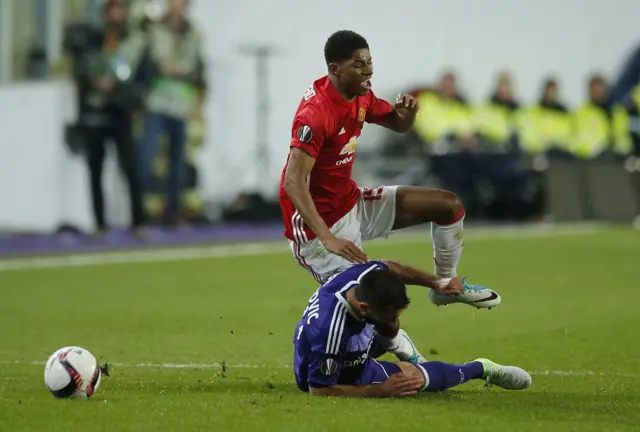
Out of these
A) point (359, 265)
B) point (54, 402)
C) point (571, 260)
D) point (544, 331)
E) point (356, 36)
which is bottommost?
point (571, 260)

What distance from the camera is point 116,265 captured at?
13.8 meters

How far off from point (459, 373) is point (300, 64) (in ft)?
56.9

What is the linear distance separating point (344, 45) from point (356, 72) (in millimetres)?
152

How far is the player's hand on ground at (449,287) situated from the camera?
676 centimetres

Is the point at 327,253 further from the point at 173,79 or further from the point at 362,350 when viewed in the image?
the point at 173,79

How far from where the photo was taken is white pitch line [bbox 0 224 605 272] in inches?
556

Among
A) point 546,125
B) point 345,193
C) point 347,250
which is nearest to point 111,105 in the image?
point 345,193

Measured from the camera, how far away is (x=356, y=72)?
6.87 m

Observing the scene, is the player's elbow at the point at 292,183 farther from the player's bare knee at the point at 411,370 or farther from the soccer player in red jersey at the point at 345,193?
the player's bare knee at the point at 411,370

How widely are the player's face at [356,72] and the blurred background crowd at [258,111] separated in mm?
9543

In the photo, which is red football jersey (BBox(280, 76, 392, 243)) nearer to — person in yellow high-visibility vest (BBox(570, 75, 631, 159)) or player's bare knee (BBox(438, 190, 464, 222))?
player's bare knee (BBox(438, 190, 464, 222))

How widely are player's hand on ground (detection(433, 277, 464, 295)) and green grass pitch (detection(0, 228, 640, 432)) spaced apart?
0.52 meters

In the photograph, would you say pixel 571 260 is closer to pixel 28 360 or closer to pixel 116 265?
pixel 116 265

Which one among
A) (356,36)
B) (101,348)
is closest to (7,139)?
(101,348)
